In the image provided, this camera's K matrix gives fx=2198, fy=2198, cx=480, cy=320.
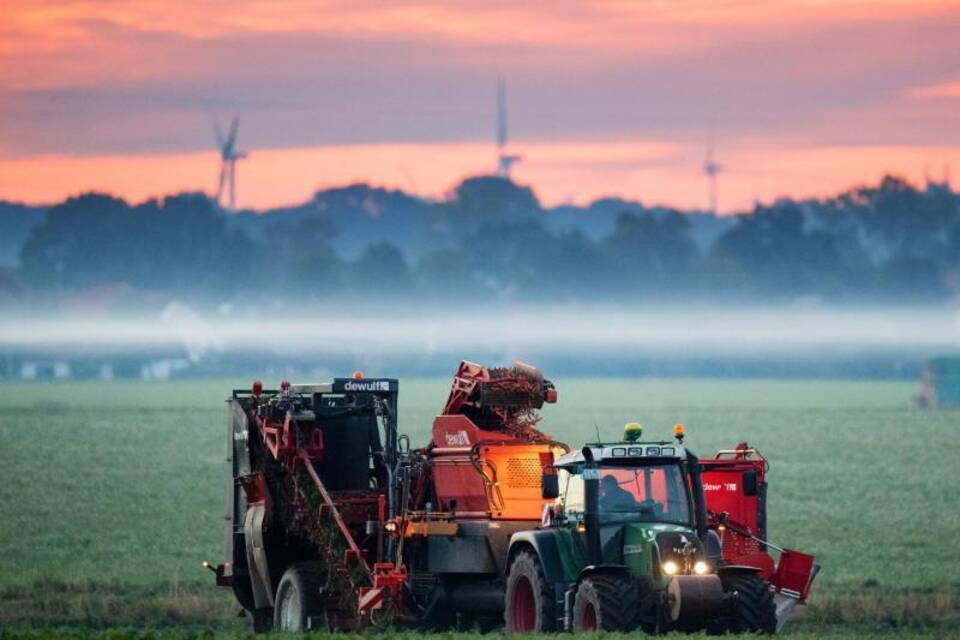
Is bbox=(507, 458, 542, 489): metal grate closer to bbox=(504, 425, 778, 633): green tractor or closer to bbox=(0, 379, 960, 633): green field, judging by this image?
bbox=(504, 425, 778, 633): green tractor

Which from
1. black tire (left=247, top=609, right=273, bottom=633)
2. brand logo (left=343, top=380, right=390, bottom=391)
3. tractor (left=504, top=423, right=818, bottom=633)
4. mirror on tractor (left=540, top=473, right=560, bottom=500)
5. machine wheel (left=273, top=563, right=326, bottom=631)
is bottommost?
black tire (left=247, top=609, right=273, bottom=633)

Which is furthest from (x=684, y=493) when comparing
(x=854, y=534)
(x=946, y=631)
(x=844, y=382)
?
(x=844, y=382)

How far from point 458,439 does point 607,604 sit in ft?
21.7

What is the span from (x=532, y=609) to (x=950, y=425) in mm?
79880

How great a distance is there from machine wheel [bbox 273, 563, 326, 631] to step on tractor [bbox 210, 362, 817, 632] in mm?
31

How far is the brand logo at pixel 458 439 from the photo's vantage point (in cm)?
3138

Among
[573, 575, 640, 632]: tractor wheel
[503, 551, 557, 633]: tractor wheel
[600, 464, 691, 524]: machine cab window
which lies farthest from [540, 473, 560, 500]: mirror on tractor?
[573, 575, 640, 632]: tractor wheel

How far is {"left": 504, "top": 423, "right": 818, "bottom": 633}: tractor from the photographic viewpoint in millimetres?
25375

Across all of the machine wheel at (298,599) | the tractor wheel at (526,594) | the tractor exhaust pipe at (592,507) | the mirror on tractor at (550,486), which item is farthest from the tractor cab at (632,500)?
the machine wheel at (298,599)

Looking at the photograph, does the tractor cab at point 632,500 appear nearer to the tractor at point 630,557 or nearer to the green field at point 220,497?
the tractor at point 630,557

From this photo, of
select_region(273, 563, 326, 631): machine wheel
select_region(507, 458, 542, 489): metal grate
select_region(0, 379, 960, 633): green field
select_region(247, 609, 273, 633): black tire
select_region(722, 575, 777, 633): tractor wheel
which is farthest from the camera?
select_region(0, 379, 960, 633): green field

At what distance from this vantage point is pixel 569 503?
1065 inches

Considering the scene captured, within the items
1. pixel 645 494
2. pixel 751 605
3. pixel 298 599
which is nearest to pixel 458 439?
pixel 298 599

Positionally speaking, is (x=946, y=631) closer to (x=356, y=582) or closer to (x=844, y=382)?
(x=356, y=582)
